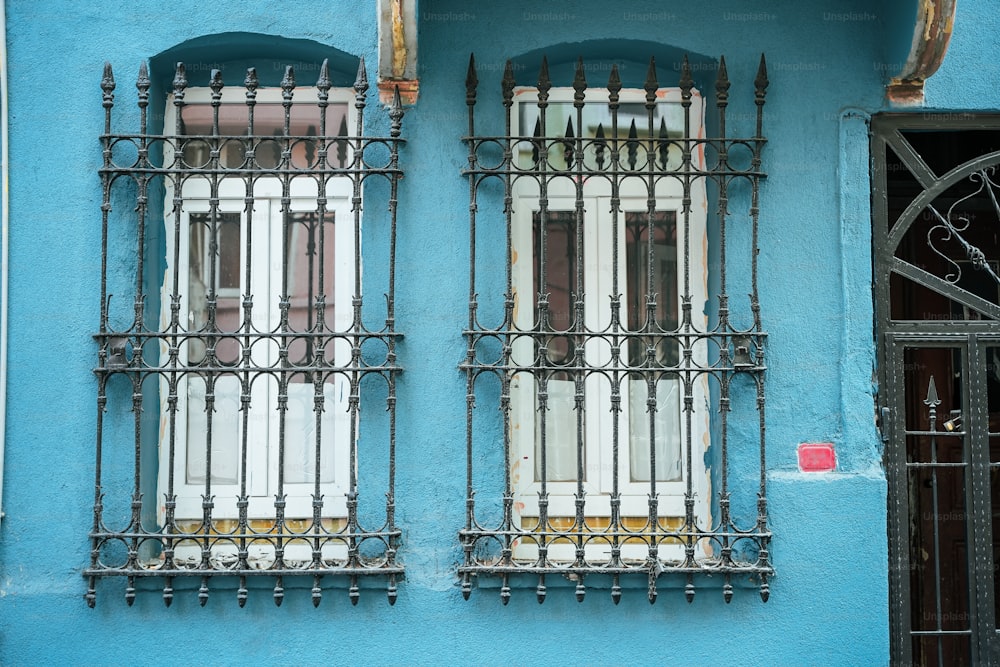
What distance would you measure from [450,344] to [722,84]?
5.39 ft

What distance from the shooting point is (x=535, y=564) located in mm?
4324

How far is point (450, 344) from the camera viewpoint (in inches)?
172

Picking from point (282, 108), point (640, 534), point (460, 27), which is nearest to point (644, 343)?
point (640, 534)

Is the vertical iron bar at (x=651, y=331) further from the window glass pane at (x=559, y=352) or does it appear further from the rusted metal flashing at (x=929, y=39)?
the rusted metal flashing at (x=929, y=39)

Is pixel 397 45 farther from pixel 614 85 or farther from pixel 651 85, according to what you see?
pixel 651 85

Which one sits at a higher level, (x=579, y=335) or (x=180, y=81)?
(x=180, y=81)

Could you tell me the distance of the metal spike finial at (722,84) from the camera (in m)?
4.33

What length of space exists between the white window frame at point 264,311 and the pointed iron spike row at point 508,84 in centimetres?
73

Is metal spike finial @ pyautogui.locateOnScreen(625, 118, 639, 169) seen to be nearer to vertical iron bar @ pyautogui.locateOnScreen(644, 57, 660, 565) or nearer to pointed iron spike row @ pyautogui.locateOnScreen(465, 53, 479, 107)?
vertical iron bar @ pyautogui.locateOnScreen(644, 57, 660, 565)

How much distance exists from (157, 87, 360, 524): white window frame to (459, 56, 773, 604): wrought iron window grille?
24.5 inches

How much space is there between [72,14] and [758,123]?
121 inches

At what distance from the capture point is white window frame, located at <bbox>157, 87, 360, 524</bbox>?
4.48 meters

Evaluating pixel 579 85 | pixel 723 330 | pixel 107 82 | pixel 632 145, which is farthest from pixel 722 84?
→ pixel 107 82

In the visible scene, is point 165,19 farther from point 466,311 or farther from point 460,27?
point 466,311
